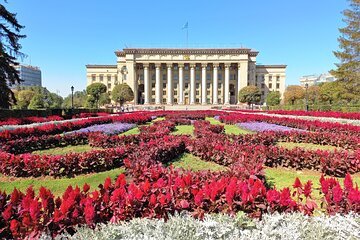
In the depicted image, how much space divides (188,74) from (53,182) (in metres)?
67.3

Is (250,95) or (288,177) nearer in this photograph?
(288,177)

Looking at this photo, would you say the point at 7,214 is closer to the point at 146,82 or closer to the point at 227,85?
the point at 146,82

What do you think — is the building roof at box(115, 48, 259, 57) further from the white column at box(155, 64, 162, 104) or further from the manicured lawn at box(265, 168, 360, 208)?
the manicured lawn at box(265, 168, 360, 208)

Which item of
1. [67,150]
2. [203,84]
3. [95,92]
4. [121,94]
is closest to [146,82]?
[121,94]

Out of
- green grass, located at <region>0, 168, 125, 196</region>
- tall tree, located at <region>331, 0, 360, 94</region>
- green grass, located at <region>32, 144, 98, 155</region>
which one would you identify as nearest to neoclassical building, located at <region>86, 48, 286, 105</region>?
tall tree, located at <region>331, 0, 360, 94</region>

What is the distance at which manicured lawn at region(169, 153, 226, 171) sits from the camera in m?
5.60

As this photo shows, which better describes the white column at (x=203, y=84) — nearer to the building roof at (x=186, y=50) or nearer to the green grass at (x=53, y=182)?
the building roof at (x=186, y=50)

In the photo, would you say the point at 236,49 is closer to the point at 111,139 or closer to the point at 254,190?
the point at 111,139

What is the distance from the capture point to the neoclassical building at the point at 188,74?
6519 centimetres

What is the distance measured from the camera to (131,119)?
15750mm

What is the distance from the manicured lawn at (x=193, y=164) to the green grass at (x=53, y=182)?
5.24ft

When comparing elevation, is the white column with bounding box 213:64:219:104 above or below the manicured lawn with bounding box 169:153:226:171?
above

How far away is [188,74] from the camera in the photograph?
7038 centimetres

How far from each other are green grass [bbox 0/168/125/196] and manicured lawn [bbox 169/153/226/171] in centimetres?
160
